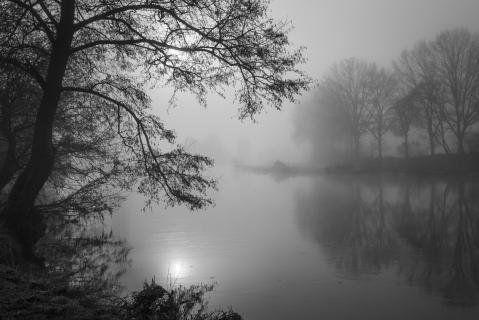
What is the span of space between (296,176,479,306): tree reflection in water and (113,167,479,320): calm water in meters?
0.04

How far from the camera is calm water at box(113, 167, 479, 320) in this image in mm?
8484

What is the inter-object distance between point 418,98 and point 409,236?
113ft

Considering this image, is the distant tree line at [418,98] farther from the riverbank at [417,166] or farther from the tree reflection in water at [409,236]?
the tree reflection in water at [409,236]

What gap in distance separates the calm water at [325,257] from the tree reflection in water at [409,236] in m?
0.04

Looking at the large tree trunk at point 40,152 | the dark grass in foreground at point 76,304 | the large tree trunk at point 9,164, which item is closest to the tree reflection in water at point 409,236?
the dark grass in foreground at point 76,304

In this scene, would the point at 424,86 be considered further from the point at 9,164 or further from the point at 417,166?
the point at 9,164

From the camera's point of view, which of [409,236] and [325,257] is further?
[409,236]

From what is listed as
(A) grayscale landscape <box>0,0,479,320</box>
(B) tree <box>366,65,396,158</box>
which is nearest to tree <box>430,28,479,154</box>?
(B) tree <box>366,65,396,158</box>

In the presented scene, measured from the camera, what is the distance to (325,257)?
12.5 metres

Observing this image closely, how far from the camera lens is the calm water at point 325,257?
8.48 metres

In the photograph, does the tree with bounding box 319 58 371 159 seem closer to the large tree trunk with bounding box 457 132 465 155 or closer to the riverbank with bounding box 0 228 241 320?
the large tree trunk with bounding box 457 132 465 155

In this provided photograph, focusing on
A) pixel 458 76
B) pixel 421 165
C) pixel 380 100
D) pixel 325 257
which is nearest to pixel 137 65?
pixel 325 257

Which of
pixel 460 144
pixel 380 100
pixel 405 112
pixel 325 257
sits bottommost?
pixel 325 257

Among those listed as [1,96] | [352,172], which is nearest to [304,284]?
[1,96]
